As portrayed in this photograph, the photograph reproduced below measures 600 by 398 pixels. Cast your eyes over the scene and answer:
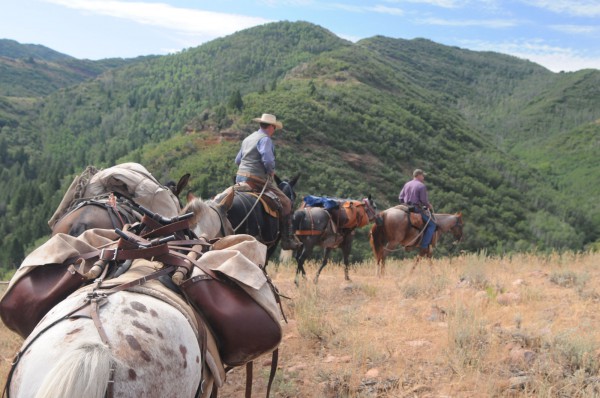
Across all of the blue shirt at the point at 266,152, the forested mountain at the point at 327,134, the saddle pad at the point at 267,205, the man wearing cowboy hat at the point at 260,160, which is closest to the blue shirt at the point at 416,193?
the man wearing cowboy hat at the point at 260,160

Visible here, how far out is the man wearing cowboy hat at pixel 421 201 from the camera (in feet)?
38.3

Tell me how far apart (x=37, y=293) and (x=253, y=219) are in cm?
489

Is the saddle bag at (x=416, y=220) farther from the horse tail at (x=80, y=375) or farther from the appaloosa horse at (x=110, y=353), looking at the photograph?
the horse tail at (x=80, y=375)

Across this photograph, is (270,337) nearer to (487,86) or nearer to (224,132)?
(224,132)

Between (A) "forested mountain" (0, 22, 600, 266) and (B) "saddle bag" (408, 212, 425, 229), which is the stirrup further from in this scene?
(A) "forested mountain" (0, 22, 600, 266)

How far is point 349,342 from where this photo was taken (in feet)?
18.0

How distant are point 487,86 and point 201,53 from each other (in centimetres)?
10753

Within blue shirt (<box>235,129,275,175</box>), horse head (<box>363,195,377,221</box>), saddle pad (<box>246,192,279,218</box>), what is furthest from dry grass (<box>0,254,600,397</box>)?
horse head (<box>363,195,377,221</box>)

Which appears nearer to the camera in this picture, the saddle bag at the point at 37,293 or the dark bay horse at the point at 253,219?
the saddle bag at the point at 37,293

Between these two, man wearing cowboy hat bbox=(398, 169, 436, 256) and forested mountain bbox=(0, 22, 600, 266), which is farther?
forested mountain bbox=(0, 22, 600, 266)

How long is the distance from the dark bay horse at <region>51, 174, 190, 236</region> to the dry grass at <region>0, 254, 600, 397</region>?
181cm

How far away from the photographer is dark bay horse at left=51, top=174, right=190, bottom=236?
456 cm

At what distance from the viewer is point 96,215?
4.65 metres

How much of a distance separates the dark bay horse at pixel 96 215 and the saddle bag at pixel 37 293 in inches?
73.1
